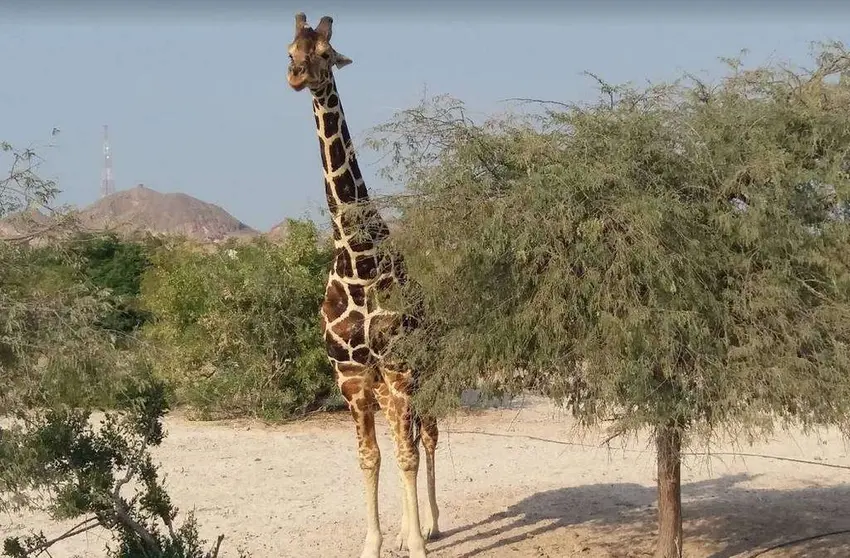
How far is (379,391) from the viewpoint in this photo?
7.18m

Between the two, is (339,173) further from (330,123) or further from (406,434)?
(406,434)

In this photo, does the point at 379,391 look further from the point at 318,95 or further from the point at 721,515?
the point at 721,515

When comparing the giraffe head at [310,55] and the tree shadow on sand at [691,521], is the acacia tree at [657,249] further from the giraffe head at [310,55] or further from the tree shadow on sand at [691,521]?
the tree shadow on sand at [691,521]

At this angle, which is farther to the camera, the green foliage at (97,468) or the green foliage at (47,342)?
the green foliage at (97,468)

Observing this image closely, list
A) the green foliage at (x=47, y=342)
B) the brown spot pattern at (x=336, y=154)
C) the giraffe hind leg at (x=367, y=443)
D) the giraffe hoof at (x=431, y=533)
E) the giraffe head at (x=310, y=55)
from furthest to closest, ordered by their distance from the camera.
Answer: the giraffe hoof at (x=431, y=533) → the giraffe hind leg at (x=367, y=443) → the brown spot pattern at (x=336, y=154) → the giraffe head at (x=310, y=55) → the green foliage at (x=47, y=342)

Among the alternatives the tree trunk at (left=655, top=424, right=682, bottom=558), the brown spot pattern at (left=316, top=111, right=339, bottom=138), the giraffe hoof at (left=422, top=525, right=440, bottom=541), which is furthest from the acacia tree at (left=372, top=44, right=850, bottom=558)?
the giraffe hoof at (left=422, top=525, right=440, bottom=541)

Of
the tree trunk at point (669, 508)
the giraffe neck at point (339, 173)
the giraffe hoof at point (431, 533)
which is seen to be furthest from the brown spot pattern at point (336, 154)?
the giraffe hoof at point (431, 533)

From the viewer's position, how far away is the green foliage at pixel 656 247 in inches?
218

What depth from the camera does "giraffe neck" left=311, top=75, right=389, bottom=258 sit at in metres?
6.83

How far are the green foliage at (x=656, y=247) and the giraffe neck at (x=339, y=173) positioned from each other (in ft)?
2.97

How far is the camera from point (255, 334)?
13867 mm

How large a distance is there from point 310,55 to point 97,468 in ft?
10.2

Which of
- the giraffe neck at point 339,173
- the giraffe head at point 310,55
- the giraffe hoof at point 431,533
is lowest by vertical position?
the giraffe hoof at point 431,533

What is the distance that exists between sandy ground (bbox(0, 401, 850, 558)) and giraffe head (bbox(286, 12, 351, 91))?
328 centimetres
